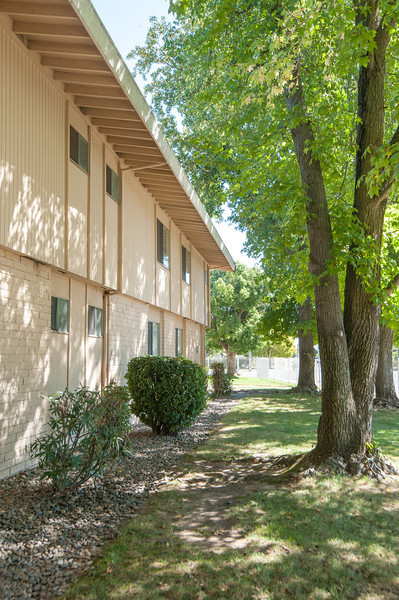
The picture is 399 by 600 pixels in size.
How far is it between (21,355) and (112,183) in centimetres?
485

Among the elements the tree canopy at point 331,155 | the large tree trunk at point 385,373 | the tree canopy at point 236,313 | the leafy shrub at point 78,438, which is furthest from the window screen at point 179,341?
the tree canopy at point 236,313

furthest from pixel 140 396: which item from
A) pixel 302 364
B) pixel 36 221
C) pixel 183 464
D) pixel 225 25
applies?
pixel 302 364

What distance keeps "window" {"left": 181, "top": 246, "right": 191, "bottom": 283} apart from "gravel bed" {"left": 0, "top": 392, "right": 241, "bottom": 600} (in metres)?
9.81

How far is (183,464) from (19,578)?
386cm

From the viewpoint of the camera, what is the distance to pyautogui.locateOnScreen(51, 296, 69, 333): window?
310 inches

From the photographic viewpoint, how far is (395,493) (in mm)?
5809

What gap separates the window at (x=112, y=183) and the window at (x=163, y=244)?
3.26 m

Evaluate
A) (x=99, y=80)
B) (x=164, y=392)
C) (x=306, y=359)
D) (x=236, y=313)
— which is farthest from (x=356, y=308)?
(x=236, y=313)

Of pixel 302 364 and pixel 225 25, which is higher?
pixel 225 25

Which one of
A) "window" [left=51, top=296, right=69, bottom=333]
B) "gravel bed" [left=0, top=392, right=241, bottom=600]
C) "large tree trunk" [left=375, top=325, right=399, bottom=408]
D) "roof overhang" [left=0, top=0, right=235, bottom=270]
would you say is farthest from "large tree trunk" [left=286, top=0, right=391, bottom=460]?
"large tree trunk" [left=375, top=325, right=399, bottom=408]

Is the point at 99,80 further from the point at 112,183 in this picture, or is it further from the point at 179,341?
the point at 179,341

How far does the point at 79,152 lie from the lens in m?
8.58

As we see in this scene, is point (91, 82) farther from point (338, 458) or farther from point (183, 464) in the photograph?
point (338, 458)

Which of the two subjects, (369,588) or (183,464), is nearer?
(369,588)
